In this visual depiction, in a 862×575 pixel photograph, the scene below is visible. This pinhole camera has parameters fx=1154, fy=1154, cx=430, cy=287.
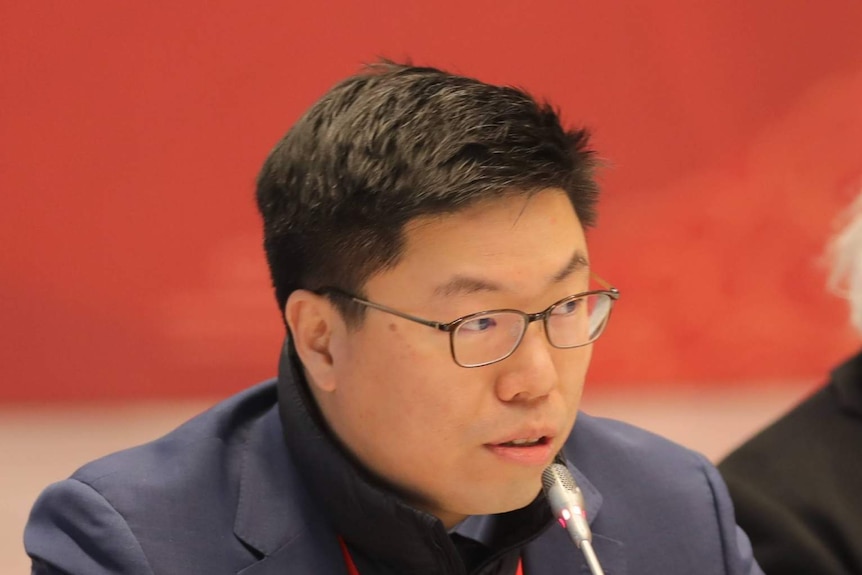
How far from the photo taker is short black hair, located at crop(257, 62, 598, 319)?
58.2 inches

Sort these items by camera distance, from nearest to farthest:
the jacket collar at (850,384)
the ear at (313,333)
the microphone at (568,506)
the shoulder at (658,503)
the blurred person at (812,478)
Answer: the microphone at (568,506), the ear at (313,333), the shoulder at (658,503), the blurred person at (812,478), the jacket collar at (850,384)

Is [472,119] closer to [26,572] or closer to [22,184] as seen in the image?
[22,184]

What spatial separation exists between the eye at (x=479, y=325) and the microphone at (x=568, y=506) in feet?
0.72

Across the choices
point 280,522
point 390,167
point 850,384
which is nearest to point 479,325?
point 390,167

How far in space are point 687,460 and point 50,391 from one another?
124 centimetres

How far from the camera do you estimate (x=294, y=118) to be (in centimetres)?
239

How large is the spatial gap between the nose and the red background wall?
0.85 meters

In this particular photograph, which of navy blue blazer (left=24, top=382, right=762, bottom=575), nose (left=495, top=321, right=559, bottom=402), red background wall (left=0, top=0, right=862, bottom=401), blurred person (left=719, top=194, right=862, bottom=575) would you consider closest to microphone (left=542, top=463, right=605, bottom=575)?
nose (left=495, top=321, right=559, bottom=402)

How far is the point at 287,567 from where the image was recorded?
62.7 inches

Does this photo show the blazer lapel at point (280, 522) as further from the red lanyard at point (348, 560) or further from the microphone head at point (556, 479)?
the microphone head at point (556, 479)

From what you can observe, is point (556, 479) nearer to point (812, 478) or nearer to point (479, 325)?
point (479, 325)

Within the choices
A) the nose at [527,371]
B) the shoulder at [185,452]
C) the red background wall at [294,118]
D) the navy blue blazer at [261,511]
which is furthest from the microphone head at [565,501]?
the red background wall at [294,118]

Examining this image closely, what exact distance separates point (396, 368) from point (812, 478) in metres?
1.01

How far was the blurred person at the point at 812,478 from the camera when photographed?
2.04m
